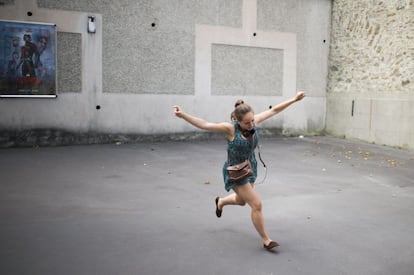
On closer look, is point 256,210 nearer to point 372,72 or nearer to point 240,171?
point 240,171

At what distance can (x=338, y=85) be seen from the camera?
1342cm

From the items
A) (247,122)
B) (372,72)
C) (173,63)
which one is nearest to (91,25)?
(173,63)

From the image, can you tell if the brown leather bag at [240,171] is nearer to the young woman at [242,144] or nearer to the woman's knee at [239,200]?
the young woman at [242,144]

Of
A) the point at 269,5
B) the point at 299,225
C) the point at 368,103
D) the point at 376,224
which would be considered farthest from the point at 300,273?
the point at 269,5

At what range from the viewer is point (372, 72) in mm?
12031

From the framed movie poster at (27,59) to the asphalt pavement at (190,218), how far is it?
1.96m

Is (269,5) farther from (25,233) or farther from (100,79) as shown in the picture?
(25,233)

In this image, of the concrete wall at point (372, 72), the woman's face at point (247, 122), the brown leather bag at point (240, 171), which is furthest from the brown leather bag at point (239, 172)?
the concrete wall at point (372, 72)

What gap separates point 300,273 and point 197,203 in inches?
94.7

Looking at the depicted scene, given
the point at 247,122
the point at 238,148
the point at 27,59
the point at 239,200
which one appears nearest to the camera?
the point at 247,122

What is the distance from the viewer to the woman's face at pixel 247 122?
3.86 metres

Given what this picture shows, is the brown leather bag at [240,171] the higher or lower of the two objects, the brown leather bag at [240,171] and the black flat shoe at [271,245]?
the higher

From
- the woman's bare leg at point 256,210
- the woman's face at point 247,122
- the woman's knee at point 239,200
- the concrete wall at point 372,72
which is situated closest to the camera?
the woman's face at point 247,122

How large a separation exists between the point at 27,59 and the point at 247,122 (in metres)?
8.16
